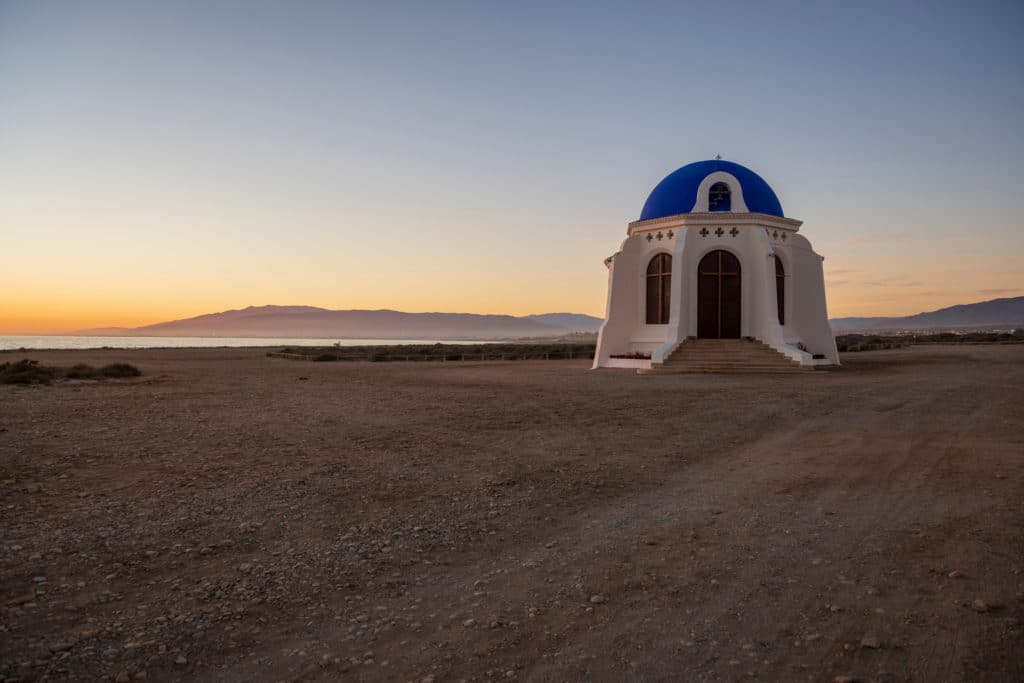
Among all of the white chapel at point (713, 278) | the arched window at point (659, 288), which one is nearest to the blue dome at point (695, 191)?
the white chapel at point (713, 278)

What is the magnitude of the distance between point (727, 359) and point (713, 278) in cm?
396

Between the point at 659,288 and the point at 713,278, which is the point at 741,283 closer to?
the point at 713,278

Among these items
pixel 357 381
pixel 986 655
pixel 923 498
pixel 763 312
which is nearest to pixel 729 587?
pixel 986 655

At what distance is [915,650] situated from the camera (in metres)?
3.29

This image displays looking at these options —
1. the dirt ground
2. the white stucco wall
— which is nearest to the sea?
the white stucco wall

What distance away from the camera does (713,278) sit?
24.2 m

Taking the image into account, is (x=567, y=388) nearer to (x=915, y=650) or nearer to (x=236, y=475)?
(x=236, y=475)

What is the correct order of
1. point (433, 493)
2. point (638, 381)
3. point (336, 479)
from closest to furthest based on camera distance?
point (433, 493) → point (336, 479) → point (638, 381)

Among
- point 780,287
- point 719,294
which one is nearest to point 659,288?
point 719,294

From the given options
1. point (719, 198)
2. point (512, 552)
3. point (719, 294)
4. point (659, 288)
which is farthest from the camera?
point (659, 288)

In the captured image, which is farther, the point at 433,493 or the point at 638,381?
the point at 638,381

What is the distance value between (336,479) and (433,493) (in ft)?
4.04

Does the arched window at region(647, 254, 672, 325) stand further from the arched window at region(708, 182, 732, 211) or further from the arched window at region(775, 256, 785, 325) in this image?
the arched window at region(775, 256, 785, 325)

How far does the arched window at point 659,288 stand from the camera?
24.5 meters
